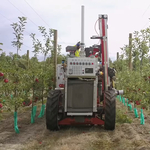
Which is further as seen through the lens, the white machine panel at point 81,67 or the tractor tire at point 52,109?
the tractor tire at point 52,109

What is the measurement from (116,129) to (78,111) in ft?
4.91

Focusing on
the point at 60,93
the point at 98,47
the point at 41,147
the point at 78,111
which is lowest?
the point at 41,147

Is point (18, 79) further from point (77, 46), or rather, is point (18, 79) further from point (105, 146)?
point (105, 146)

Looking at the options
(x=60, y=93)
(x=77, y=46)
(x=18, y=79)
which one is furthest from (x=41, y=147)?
(x=77, y=46)

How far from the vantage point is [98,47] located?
26.2ft

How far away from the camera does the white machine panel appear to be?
6547mm

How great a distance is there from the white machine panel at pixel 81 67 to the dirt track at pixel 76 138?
5.65 ft

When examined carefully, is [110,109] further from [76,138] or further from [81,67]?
[81,67]

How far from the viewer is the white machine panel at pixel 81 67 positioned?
21.5 feet

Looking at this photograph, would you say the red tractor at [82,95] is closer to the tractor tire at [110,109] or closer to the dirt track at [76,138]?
the tractor tire at [110,109]

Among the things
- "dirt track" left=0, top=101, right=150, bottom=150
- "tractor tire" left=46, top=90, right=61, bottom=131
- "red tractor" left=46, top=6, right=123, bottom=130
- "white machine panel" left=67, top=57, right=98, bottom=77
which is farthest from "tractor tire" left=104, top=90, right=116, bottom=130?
"tractor tire" left=46, top=90, right=61, bottom=131

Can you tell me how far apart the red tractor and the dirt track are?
37 centimetres

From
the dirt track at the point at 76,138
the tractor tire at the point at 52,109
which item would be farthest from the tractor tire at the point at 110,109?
the tractor tire at the point at 52,109

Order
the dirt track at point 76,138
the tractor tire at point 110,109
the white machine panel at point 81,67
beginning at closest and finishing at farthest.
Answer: the dirt track at point 76,138
the white machine panel at point 81,67
the tractor tire at point 110,109
